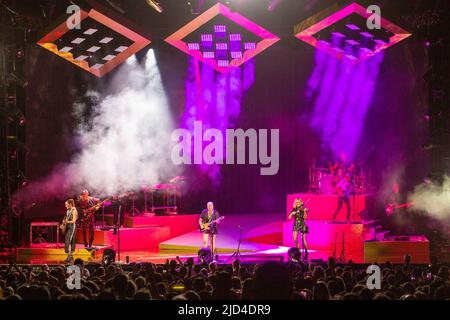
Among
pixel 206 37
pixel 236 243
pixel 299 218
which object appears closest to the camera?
pixel 299 218

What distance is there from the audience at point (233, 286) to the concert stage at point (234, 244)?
521 centimetres

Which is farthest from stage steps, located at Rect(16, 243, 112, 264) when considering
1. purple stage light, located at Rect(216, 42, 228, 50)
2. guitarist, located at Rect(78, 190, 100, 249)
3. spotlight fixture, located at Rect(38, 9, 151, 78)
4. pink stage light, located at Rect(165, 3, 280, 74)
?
purple stage light, located at Rect(216, 42, 228, 50)

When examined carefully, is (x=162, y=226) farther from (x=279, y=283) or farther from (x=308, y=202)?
(x=279, y=283)

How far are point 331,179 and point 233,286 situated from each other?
40.7 feet

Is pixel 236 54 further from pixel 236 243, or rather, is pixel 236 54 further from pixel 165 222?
pixel 165 222

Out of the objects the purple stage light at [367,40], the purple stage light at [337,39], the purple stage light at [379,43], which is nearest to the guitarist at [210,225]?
the purple stage light at [337,39]

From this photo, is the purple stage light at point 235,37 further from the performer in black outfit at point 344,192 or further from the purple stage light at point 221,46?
the performer in black outfit at point 344,192

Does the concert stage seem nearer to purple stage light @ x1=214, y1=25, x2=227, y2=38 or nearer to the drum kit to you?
the drum kit

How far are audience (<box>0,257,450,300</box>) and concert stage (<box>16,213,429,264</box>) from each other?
5212 millimetres

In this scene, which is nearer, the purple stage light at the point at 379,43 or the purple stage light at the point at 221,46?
the purple stage light at the point at 379,43

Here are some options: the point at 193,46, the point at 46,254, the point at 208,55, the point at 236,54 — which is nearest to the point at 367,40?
the point at 236,54

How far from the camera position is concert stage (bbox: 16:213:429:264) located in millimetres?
15180

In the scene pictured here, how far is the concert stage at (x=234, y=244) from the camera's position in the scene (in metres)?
15.2

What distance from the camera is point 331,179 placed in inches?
747
